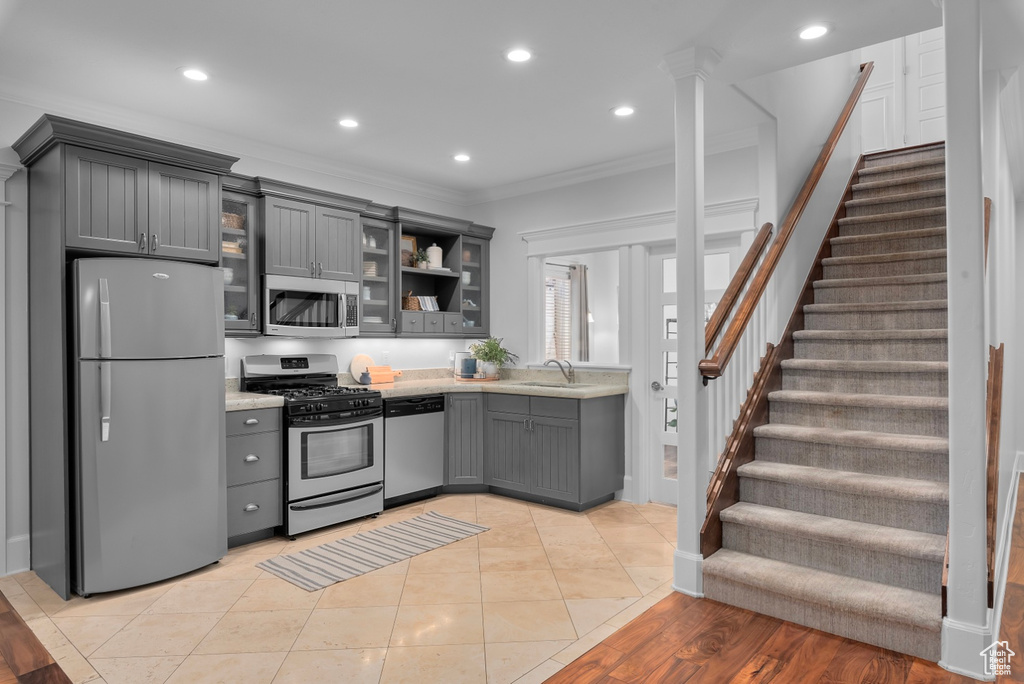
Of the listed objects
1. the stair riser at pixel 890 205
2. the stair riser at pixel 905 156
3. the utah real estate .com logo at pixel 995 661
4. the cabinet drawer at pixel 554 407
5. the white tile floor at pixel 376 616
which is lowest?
the white tile floor at pixel 376 616

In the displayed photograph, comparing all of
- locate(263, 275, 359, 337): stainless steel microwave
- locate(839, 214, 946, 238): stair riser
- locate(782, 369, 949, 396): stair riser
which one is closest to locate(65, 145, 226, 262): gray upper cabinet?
locate(263, 275, 359, 337): stainless steel microwave

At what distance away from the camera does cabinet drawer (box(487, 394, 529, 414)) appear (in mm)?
4844

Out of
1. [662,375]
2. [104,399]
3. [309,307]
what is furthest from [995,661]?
[309,307]

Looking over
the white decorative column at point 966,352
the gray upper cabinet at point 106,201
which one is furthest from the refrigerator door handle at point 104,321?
the white decorative column at point 966,352

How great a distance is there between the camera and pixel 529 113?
3869mm

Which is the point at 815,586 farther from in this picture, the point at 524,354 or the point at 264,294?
the point at 264,294

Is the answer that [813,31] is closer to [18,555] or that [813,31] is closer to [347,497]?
[347,497]

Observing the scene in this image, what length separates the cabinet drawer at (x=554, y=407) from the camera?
4535 millimetres

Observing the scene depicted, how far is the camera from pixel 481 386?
16.6 ft

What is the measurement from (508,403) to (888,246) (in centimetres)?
294

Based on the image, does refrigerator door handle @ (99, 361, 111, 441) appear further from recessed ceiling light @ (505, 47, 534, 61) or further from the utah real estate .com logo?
the utah real estate .com logo

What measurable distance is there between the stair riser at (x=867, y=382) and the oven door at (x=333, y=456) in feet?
9.08

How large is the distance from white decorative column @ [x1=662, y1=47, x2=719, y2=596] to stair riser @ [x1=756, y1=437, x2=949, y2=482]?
628 millimetres

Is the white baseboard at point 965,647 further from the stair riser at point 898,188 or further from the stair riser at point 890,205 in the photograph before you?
the stair riser at point 898,188
